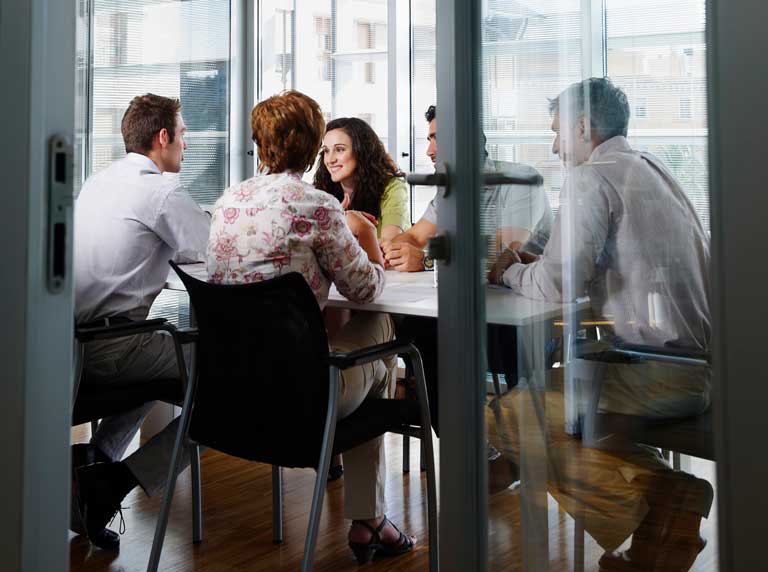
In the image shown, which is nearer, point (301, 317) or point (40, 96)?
point (40, 96)

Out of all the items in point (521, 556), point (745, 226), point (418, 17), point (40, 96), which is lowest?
point (521, 556)

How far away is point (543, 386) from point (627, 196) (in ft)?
1.26

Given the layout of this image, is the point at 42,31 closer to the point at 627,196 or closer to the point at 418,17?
the point at 627,196

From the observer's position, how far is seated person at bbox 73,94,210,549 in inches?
108

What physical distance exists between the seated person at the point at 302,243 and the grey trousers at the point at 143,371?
52 cm

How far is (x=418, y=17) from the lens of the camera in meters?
4.66

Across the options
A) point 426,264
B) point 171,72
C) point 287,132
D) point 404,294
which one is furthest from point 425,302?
point 171,72

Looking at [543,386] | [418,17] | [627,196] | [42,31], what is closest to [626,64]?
[627,196]

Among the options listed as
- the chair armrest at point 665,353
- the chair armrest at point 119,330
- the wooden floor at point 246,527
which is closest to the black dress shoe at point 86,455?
the wooden floor at point 246,527

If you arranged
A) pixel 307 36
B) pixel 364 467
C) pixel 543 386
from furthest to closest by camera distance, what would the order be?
pixel 307 36
pixel 364 467
pixel 543 386

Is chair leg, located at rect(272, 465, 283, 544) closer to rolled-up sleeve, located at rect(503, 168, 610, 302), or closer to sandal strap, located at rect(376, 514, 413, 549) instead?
sandal strap, located at rect(376, 514, 413, 549)

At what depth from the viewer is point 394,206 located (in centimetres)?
376

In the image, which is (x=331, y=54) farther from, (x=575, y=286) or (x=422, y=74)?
(x=575, y=286)

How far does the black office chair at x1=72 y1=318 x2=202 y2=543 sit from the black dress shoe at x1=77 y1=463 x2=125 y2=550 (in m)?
0.04
